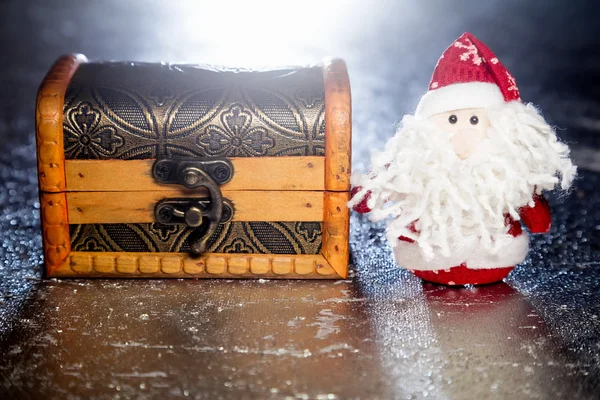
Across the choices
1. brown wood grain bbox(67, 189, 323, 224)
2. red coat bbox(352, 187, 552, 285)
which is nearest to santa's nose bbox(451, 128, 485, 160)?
red coat bbox(352, 187, 552, 285)

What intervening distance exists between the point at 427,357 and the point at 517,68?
2.70 metres

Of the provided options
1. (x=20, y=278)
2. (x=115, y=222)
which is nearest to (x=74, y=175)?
(x=115, y=222)

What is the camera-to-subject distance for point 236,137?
1210mm

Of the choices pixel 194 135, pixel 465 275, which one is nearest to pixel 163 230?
pixel 194 135

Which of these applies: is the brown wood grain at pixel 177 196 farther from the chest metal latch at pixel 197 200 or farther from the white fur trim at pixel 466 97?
the white fur trim at pixel 466 97

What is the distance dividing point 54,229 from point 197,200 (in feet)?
0.81

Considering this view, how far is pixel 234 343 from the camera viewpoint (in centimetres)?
100

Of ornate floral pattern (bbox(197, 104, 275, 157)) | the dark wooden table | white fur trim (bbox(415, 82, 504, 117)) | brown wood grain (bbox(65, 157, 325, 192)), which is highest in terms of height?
white fur trim (bbox(415, 82, 504, 117))

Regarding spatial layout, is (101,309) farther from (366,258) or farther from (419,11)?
(419,11)

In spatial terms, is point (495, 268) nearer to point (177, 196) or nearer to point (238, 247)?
point (238, 247)

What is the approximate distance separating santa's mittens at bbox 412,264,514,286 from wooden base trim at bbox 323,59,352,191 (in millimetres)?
203

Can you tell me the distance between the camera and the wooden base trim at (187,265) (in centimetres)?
124

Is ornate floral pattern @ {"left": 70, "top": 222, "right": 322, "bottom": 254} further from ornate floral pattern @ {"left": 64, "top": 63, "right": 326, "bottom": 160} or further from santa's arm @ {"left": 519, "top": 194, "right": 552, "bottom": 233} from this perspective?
santa's arm @ {"left": 519, "top": 194, "right": 552, "bottom": 233}

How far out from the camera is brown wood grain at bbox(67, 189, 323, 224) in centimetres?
123
